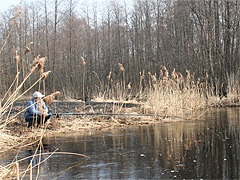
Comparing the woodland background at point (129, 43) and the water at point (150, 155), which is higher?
the woodland background at point (129, 43)

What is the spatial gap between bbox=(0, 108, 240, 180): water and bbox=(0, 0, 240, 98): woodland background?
16.8 m

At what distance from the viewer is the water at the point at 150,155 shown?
5.92 metres

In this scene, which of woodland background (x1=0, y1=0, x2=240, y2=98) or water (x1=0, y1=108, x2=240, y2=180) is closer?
water (x1=0, y1=108, x2=240, y2=180)

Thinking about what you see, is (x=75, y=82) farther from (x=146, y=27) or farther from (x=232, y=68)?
(x=232, y=68)

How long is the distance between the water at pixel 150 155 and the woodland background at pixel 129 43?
16.8m

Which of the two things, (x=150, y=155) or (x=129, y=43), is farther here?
(x=129, y=43)

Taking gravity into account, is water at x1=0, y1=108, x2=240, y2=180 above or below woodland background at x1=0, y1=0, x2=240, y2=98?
below

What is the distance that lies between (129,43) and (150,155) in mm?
35400

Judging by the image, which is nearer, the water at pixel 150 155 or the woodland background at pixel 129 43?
the water at pixel 150 155

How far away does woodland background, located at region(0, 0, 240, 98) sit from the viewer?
28.8 metres

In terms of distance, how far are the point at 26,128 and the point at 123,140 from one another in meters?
3.17

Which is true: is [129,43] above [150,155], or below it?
above

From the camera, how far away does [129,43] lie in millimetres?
42219

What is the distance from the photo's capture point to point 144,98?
56.4 ft
